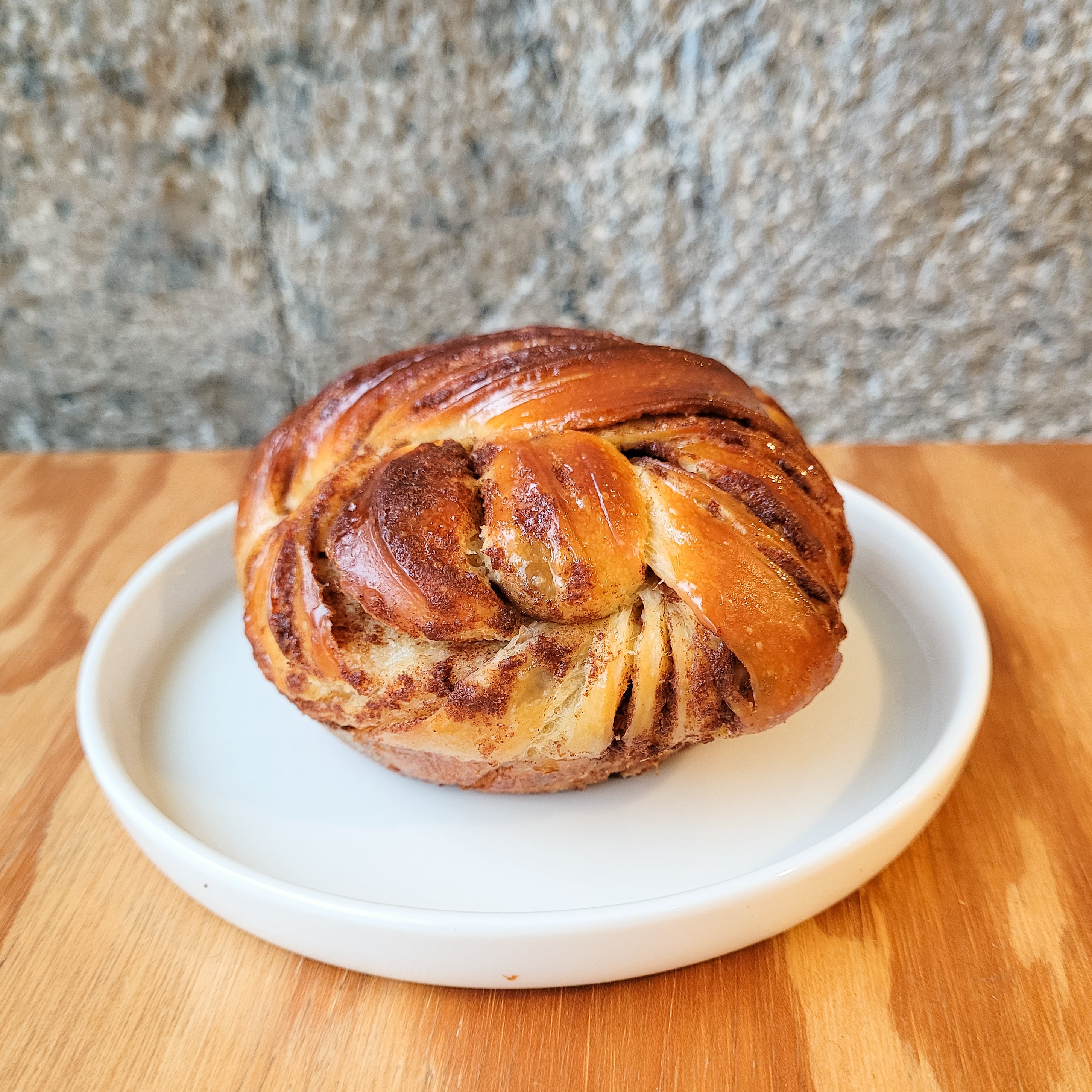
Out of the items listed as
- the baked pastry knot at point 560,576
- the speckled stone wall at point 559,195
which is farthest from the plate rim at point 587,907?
the speckled stone wall at point 559,195

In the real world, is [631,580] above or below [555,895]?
above

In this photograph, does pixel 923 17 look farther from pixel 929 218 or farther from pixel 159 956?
pixel 159 956

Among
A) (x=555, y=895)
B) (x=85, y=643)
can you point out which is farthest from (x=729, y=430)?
(x=85, y=643)

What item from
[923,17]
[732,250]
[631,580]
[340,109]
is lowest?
[732,250]

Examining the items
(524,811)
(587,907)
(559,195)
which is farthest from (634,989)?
(559,195)

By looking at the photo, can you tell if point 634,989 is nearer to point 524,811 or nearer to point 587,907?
point 587,907

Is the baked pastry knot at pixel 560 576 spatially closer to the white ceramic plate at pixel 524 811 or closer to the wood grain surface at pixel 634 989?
the white ceramic plate at pixel 524 811
